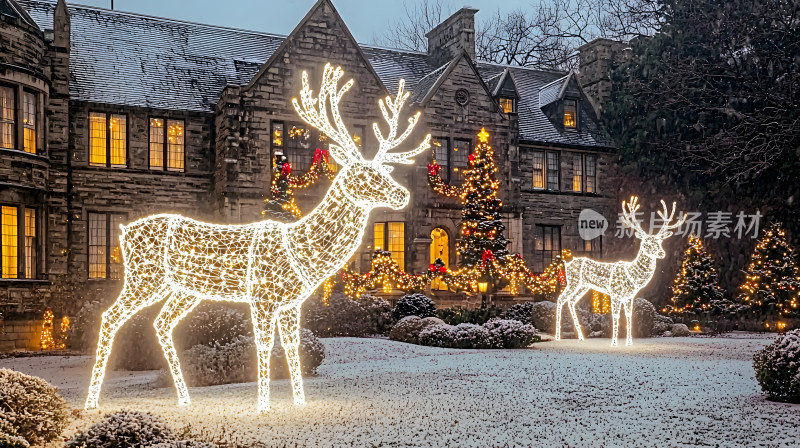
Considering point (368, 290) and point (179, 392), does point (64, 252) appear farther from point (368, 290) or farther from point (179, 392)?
point (179, 392)

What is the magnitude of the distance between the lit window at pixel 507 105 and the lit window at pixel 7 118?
710 inches

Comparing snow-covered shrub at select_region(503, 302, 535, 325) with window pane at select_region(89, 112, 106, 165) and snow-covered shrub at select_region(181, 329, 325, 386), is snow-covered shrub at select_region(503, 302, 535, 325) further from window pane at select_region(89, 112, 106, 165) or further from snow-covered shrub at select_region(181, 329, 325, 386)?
window pane at select_region(89, 112, 106, 165)

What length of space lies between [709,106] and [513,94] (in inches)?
292

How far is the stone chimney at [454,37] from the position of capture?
3453cm

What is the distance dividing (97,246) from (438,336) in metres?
12.2

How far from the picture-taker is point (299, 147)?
94.8 ft

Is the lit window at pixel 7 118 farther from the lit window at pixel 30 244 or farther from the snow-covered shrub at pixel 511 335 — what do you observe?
the snow-covered shrub at pixel 511 335

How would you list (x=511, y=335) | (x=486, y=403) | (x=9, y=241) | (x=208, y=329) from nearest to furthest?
(x=486, y=403)
(x=208, y=329)
(x=511, y=335)
(x=9, y=241)

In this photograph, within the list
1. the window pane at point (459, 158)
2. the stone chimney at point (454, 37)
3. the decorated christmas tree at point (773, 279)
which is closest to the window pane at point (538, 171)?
the window pane at point (459, 158)

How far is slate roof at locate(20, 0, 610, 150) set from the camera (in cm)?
2806

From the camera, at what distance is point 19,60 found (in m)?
24.0

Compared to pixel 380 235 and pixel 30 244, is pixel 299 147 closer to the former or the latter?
pixel 380 235

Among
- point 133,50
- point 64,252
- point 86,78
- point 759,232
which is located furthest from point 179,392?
point 759,232

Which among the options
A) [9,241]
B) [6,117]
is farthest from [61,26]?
[9,241]
